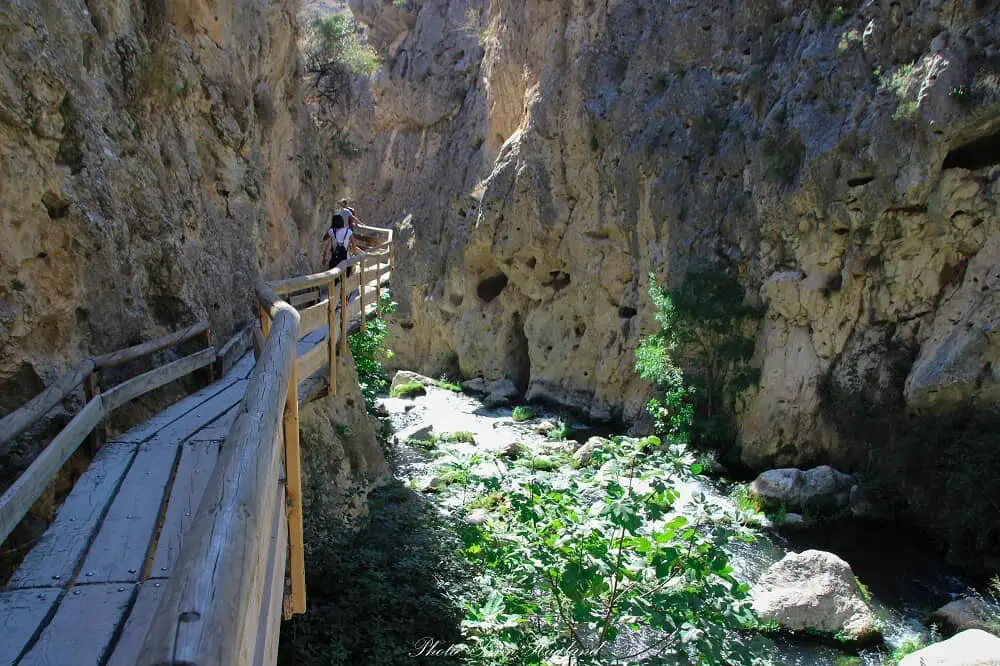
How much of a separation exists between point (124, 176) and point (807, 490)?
38.0ft

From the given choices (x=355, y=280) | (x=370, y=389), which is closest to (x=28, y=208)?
(x=355, y=280)

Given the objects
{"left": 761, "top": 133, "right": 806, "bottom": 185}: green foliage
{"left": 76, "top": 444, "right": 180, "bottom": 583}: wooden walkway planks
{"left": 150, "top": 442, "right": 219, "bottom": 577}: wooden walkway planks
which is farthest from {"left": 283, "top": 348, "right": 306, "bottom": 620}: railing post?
{"left": 761, "top": 133, "right": 806, "bottom": 185}: green foliage

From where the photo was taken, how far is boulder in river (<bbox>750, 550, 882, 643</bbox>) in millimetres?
8211

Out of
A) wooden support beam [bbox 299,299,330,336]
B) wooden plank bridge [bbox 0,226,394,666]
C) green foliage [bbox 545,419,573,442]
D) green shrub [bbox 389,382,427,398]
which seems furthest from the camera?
green shrub [bbox 389,382,427,398]

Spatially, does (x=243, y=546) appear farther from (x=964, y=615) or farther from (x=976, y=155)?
(x=976, y=155)

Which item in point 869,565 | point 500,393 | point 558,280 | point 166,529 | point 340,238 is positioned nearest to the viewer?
point 166,529

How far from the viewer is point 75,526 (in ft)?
9.80

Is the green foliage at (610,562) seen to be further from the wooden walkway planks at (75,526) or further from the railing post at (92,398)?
the railing post at (92,398)

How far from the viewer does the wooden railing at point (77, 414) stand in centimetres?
280

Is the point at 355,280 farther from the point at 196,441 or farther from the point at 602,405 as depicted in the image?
the point at 602,405

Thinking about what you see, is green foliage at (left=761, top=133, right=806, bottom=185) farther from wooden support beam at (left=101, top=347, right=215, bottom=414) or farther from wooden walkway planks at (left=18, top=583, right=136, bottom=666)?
wooden walkway planks at (left=18, top=583, right=136, bottom=666)

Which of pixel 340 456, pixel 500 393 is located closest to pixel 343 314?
pixel 340 456

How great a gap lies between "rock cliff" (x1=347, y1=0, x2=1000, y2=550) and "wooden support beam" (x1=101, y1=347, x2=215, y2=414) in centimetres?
1032

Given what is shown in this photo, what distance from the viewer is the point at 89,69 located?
5254mm
